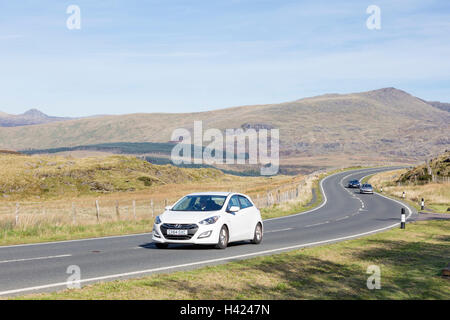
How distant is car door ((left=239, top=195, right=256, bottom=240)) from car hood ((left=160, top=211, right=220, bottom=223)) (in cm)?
145

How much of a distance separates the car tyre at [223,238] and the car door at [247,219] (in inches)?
34.7

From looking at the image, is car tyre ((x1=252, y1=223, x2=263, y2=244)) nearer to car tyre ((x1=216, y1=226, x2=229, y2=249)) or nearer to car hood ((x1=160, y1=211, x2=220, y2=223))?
car tyre ((x1=216, y1=226, x2=229, y2=249))

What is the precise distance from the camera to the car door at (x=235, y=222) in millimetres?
17438

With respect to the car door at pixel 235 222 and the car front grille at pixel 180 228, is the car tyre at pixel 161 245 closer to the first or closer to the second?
the car front grille at pixel 180 228

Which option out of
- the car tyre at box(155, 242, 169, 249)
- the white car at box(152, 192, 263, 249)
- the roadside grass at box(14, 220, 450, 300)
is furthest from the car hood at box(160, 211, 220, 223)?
the roadside grass at box(14, 220, 450, 300)

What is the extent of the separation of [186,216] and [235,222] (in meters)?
1.68

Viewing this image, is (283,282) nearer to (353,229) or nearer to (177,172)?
(353,229)

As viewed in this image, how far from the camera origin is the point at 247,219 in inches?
722

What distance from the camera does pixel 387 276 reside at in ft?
39.8
